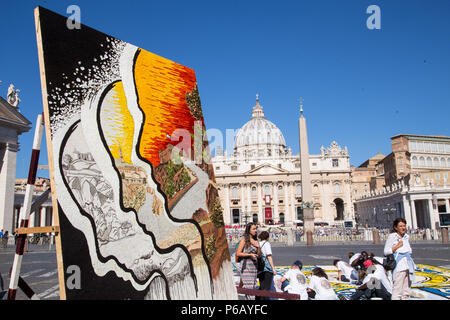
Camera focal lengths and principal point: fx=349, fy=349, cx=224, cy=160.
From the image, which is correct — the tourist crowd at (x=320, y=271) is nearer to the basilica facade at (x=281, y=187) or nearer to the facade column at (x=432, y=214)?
the facade column at (x=432, y=214)

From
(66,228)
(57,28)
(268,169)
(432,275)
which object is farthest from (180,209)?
(268,169)

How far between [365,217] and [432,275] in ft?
172

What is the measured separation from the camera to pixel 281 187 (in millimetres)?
69000

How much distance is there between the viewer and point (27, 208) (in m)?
2.74

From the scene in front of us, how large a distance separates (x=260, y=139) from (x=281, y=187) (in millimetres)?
21759

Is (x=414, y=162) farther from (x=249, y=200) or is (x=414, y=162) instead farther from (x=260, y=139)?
(x=260, y=139)

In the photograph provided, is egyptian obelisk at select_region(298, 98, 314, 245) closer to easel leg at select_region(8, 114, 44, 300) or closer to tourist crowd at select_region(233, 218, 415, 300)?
tourist crowd at select_region(233, 218, 415, 300)

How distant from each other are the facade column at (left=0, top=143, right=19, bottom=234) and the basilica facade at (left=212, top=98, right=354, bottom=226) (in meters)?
48.1

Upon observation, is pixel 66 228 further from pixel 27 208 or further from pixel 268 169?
pixel 268 169

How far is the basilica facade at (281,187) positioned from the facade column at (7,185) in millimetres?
48090

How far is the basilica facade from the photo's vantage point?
66875 millimetres

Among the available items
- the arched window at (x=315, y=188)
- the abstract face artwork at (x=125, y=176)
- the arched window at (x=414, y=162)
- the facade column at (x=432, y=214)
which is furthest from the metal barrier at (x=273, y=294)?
the arched window at (x=315, y=188)

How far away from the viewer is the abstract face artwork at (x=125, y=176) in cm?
268
